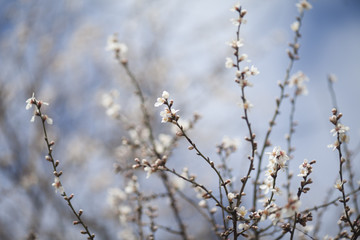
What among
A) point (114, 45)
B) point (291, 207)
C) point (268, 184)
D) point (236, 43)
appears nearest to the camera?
point (291, 207)

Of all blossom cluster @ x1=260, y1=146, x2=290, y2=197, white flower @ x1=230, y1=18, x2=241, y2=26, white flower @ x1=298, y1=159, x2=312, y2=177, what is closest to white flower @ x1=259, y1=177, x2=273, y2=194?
blossom cluster @ x1=260, y1=146, x2=290, y2=197

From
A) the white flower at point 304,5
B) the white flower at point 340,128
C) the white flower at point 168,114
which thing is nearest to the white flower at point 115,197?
the white flower at point 168,114

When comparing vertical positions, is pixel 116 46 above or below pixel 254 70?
above

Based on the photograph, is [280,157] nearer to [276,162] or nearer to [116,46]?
[276,162]

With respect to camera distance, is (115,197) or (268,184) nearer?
(268,184)

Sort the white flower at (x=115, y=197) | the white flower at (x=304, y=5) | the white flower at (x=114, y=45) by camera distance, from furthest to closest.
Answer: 1. the white flower at (x=115, y=197)
2. the white flower at (x=114, y=45)
3. the white flower at (x=304, y=5)

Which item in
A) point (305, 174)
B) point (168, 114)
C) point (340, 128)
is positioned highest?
point (168, 114)

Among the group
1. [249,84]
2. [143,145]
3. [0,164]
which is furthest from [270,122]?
[0,164]

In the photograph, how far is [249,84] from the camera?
1.80 meters

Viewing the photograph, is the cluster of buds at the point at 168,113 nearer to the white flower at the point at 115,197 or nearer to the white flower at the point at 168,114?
the white flower at the point at 168,114

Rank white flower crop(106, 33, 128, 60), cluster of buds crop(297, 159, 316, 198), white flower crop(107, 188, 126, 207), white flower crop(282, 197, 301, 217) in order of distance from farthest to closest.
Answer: white flower crop(107, 188, 126, 207) → white flower crop(106, 33, 128, 60) → cluster of buds crop(297, 159, 316, 198) → white flower crop(282, 197, 301, 217)

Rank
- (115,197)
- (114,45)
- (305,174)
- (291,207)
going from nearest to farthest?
(291,207)
(305,174)
(114,45)
(115,197)

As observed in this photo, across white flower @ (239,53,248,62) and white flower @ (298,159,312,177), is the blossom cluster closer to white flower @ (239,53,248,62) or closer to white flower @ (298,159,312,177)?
white flower @ (298,159,312,177)

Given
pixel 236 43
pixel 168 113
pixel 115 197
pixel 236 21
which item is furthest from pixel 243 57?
pixel 115 197
